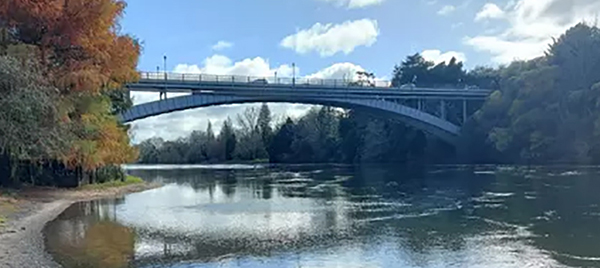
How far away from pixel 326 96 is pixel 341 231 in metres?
54.8

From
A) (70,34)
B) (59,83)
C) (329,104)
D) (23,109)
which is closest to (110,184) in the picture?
(70,34)

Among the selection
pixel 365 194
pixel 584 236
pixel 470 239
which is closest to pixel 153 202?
pixel 365 194

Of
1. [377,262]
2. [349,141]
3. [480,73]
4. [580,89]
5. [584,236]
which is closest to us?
[377,262]

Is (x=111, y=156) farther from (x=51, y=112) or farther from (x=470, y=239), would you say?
(x=470, y=239)

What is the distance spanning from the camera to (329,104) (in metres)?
76.9

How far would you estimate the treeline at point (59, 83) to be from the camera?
54.4ft

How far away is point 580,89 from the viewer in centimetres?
6456

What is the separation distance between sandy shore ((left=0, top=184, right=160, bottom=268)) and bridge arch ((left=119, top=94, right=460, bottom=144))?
19.1 meters

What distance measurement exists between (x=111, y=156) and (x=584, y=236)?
27.6 meters

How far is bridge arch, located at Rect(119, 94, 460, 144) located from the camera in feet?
206

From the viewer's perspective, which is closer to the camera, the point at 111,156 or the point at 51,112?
the point at 51,112

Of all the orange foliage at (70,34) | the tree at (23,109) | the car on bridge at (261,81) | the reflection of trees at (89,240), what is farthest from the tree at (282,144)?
the tree at (23,109)

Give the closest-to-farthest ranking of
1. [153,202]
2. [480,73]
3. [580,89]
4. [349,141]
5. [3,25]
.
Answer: [3,25] → [153,202] → [580,89] → [480,73] → [349,141]

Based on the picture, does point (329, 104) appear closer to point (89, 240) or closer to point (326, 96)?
point (326, 96)
